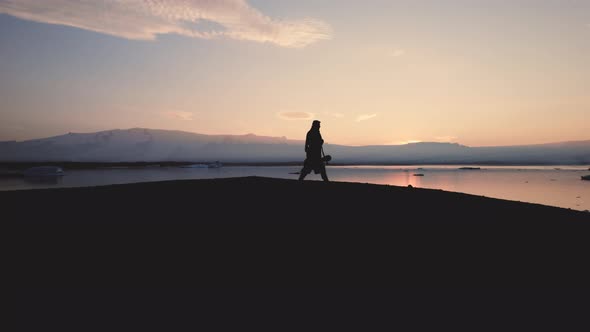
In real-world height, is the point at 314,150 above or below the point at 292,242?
above

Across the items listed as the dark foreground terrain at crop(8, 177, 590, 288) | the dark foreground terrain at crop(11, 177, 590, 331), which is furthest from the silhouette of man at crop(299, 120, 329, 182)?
the dark foreground terrain at crop(11, 177, 590, 331)

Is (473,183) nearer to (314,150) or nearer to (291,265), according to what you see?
(314,150)

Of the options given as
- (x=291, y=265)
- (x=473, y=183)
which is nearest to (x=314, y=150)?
(x=291, y=265)

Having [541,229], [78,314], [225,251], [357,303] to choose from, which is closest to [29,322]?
[78,314]

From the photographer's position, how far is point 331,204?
10594mm

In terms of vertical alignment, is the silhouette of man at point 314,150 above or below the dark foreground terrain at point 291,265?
above

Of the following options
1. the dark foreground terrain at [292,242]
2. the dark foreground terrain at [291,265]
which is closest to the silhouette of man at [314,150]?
the dark foreground terrain at [292,242]

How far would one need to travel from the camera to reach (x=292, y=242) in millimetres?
6961

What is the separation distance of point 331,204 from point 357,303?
599cm

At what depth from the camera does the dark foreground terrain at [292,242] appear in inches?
217

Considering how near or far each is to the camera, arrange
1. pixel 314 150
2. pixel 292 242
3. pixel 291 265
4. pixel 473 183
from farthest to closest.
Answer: pixel 473 183
pixel 314 150
pixel 292 242
pixel 291 265

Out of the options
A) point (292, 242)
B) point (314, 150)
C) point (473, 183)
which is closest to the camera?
point (292, 242)

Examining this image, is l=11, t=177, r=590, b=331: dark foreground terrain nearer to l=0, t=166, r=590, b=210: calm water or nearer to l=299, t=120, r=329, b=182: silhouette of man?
l=299, t=120, r=329, b=182: silhouette of man

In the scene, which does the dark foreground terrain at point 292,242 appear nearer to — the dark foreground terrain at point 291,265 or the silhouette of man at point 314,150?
the dark foreground terrain at point 291,265
